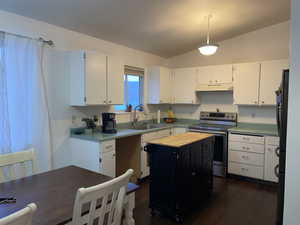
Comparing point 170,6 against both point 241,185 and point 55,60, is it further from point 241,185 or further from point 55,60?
point 241,185

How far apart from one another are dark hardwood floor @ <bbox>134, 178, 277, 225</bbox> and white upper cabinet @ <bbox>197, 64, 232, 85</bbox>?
197 cm

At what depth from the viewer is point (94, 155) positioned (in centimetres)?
278

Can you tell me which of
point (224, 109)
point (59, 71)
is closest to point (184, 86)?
point (224, 109)

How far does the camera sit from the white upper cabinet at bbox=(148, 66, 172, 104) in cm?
445

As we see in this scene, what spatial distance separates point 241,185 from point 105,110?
2.63 m

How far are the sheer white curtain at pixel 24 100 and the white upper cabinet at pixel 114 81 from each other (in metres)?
0.91

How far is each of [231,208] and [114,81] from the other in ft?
8.06

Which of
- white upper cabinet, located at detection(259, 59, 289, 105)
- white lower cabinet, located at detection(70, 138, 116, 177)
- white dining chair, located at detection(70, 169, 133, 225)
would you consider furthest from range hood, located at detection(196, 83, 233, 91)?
white dining chair, located at detection(70, 169, 133, 225)

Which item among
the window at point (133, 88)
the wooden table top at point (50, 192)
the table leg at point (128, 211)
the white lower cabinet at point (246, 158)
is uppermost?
the window at point (133, 88)

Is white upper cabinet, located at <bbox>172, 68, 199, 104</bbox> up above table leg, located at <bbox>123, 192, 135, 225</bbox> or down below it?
above

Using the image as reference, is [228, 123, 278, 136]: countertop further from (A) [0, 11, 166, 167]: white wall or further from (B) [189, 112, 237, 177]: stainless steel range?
(A) [0, 11, 166, 167]: white wall

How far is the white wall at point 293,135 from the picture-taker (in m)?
1.63

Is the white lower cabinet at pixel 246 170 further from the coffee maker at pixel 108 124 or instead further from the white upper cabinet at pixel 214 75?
the coffee maker at pixel 108 124

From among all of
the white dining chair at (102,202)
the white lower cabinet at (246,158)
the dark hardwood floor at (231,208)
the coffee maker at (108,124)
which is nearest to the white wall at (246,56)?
the white lower cabinet at (246,158)
